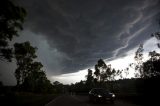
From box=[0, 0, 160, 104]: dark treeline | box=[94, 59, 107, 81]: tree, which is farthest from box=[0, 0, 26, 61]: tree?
box=[94, 59, 107, 81]: tree

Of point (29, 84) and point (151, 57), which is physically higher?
point (151, 57)

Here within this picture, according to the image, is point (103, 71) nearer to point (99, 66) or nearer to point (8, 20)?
point (99, 66)

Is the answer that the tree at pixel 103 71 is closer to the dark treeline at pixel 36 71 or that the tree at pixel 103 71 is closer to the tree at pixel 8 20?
the dark treeline at pixel 36 71

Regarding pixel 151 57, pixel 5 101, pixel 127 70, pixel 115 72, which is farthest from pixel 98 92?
pixel 115 72

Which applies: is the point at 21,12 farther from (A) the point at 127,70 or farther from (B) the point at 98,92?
(A) the point at 127,70

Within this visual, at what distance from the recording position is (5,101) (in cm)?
2311

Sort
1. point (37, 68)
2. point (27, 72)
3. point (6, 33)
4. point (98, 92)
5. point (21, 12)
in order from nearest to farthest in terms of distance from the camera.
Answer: point (21, 12), point (6, 33), point (98, 92), point (27, 72), point (37, 68)

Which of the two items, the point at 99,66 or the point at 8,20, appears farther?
the point at 99,66

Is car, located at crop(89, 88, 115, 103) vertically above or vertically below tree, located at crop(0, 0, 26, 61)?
below

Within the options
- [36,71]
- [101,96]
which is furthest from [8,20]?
[36,71]

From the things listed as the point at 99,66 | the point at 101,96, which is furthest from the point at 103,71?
the point at 101,96

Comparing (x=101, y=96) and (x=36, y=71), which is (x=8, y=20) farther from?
(x=36, y=71)

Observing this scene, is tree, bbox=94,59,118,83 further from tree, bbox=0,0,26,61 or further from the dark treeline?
tree, bbox=0,0,26,61

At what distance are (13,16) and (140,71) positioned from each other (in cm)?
5232
